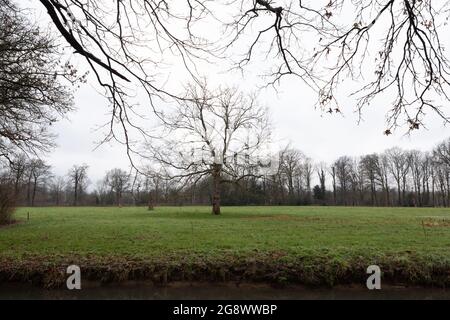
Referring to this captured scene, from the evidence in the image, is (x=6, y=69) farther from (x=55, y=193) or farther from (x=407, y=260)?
(x=55, y=193)

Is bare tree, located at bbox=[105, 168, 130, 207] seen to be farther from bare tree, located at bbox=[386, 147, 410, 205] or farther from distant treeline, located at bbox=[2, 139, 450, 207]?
bare tree, located at bbox=[386, 147, 410, 205]

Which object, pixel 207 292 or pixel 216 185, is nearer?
pixel 207 292

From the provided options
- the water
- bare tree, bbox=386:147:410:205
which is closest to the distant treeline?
bare tree, bbox=386:147:410:205

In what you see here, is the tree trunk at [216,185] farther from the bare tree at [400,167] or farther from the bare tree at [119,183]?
the bare tree at [400,167]

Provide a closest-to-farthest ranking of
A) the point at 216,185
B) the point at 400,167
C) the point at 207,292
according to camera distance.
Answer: the point at 207,292 < the point at 216,185 < the point at 400,167

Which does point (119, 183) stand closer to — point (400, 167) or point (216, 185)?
point (216, 185)

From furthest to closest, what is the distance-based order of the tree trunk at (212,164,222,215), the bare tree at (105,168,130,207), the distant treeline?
the distant treeline → the tree trunk at (212,164,222,215) → the bare tree at (105,168,130,207)

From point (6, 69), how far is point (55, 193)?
98.6m

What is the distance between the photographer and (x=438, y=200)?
277 feet

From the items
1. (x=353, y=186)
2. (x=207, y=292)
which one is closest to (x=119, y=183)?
(x=207, y=292)

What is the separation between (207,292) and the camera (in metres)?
9.48

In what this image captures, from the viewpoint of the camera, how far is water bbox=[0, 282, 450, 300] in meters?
A: 9.31
